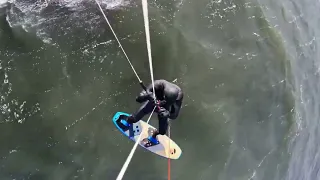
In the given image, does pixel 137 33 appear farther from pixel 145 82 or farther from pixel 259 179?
pixel 259 179

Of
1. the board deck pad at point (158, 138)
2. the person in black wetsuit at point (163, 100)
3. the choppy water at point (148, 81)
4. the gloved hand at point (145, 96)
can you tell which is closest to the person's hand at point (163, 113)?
the person in black wetsuit at point (163, 100)

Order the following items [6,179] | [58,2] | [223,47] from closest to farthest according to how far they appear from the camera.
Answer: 1. [6,179]
2. [58,2]
3. [223,47]

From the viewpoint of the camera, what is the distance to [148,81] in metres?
9.04

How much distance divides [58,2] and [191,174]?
3978mm

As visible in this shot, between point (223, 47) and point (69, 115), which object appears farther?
point (223, 47)

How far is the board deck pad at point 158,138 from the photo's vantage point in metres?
8.75

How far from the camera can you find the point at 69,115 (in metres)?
8.78

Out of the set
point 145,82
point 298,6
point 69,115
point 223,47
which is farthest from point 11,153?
point 298,6

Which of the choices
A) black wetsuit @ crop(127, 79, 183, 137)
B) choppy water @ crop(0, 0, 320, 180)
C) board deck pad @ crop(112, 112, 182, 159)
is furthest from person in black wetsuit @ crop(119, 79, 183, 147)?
choppy water @ crop(0, 0, 320, 180)

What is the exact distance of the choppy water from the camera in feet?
28.4

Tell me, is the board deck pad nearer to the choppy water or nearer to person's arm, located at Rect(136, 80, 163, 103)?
the choppy water

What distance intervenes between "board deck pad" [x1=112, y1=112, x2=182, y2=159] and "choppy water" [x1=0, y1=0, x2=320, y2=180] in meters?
0.20

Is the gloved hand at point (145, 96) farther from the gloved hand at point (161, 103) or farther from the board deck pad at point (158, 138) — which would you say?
the board deck pad at point (158, 138)

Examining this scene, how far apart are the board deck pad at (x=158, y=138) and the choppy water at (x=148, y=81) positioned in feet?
0.67
